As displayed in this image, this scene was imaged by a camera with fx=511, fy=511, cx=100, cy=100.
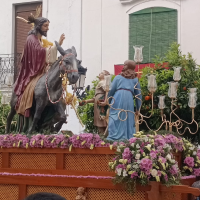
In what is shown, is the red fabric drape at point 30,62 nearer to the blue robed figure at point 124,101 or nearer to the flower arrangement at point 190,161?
the blue robed figure at point 124,101

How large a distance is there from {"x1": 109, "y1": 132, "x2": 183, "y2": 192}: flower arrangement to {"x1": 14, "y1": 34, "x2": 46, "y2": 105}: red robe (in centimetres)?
227

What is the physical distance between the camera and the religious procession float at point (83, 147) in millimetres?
6012

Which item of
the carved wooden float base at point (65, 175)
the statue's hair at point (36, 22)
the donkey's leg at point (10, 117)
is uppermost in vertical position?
the statue's hair at point (36, 22)

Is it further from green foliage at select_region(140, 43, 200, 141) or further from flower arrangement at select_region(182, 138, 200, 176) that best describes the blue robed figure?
green foliage at select_region(140, 43, 200, 141)

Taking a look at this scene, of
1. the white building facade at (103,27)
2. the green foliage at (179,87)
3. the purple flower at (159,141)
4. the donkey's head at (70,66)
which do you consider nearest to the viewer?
the purple flower at (159,141)

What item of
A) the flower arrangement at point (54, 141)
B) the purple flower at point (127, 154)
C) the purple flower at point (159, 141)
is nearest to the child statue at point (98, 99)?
the flower arrangement at point (54, 141)

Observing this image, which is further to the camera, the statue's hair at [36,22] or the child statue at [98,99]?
the child statue at [98,99]

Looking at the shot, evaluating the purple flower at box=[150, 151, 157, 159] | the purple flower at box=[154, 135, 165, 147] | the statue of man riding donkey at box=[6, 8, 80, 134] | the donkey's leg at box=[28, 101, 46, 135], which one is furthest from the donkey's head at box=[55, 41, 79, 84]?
the purple flower at box=[150, 151, 157, 159]

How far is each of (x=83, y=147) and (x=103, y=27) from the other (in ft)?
26.0

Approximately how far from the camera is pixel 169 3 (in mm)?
13320

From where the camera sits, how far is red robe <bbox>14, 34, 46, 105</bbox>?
25.7ft

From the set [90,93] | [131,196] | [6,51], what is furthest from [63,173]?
[6,51]

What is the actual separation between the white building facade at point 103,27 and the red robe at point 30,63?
588cm

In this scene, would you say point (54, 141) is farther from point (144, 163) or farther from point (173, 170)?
point (173, 170)
